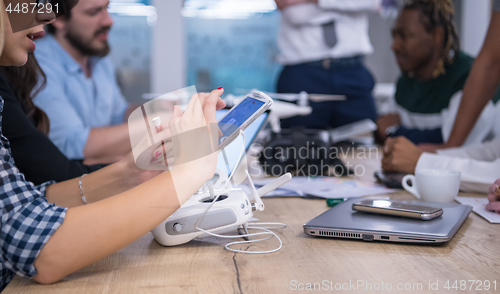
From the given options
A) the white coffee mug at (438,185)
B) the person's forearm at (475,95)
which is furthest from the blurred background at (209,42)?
the white coffee mug at (438,185)

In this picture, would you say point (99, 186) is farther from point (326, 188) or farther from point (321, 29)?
point (321, 29)

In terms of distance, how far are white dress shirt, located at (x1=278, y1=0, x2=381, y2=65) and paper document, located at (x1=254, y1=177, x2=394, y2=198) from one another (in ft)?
3.19

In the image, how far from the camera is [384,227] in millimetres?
633

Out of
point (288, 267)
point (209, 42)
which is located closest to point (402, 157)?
point (288, 267)

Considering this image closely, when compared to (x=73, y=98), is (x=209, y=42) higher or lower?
higher

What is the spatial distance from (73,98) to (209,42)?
1.92 meters

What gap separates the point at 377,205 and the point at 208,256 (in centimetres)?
30

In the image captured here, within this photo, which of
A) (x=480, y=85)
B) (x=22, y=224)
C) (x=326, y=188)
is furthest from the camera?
(x=480, y=85)

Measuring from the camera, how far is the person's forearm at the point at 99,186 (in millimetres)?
810

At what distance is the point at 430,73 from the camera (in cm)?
200

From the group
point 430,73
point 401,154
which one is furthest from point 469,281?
point 430,73

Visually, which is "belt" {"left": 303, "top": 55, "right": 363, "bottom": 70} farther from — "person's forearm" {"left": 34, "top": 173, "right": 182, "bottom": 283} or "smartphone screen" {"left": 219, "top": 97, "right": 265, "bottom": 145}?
"person's forearm" {"left": 34, "top": 173, "right": 182, "bottom": 283}

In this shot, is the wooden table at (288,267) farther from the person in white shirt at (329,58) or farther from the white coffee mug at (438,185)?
the person in white shirt at (329,58)

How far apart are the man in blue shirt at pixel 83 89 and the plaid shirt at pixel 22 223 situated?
0.89 meters
